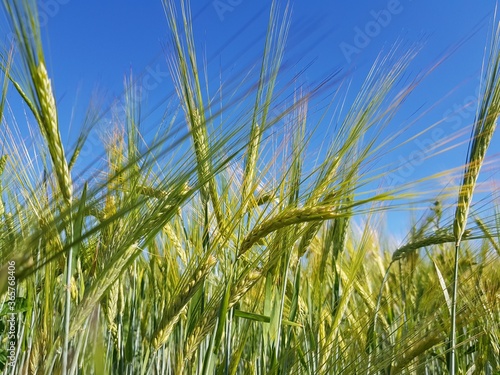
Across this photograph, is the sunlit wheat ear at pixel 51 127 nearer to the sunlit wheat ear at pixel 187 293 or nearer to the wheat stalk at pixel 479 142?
the sunlit wheat ear at pixel 187 293

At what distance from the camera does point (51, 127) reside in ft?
3.28

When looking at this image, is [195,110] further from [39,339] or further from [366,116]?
[39,339]

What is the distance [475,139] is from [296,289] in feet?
2.26

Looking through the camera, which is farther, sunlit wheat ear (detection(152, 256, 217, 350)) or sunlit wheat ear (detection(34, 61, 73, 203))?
sunlit wheat ear (detection(152, 256, 217, 350))

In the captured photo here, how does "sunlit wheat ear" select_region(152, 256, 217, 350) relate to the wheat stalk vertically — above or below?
below

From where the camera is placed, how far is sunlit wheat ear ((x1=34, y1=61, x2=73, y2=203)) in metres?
0.98

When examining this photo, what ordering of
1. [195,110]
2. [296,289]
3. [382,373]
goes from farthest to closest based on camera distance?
1. [382,373]
2. [296,289]
3. [195,110]

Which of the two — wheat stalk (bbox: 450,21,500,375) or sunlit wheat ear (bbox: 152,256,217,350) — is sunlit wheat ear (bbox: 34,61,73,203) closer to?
sunlit wheat ear (bbox: 152,256,217,350)

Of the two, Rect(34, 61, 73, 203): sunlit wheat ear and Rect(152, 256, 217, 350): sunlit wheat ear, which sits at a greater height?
Rect(34, 61, 73, 203): sunlit wheat ear

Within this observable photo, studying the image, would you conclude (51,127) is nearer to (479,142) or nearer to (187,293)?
(187,293)

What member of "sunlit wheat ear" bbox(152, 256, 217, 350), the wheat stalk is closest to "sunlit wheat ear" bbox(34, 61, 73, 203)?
"sunlit wheat ear" bbox(152, 256, 217, 350)

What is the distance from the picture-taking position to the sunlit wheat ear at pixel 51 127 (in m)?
0.98

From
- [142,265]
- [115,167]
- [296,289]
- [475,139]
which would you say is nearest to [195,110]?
[115,167]

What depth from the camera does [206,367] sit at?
48.1 inches
